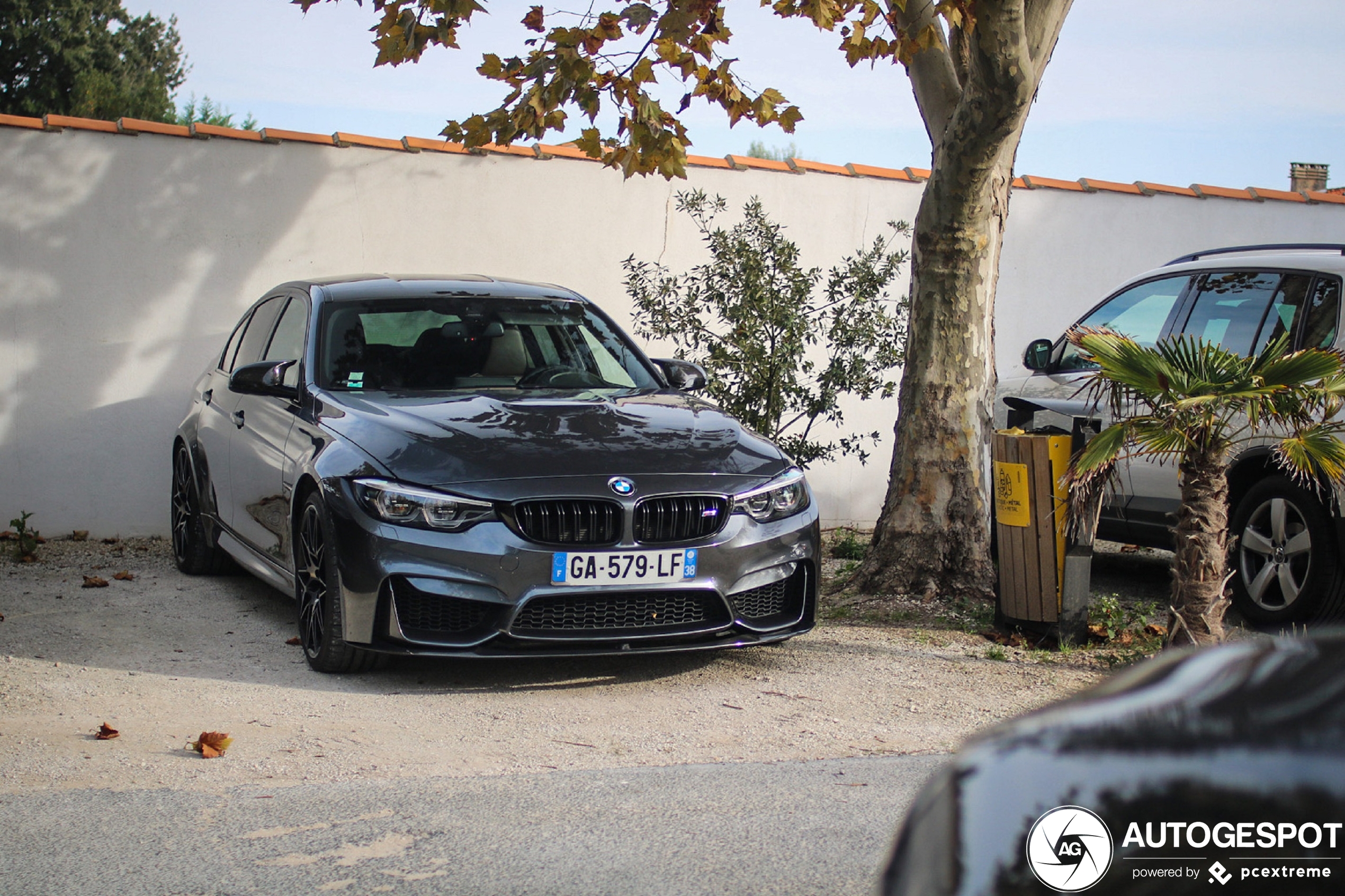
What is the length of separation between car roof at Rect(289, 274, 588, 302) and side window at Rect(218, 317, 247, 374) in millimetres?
829

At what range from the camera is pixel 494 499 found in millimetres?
4898

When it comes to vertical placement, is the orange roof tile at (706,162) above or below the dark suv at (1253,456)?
above

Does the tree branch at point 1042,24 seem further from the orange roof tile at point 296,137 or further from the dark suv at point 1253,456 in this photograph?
the orange roof tile at point 296,137

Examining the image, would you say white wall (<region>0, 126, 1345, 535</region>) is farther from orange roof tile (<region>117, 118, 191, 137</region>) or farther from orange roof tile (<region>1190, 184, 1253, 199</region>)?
orange roof tile (<region>1190, 184, 1253, 199</region>)

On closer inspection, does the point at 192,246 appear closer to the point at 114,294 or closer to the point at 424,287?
→ the point at 114,294

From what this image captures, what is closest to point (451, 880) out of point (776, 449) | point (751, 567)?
point (751, 567)

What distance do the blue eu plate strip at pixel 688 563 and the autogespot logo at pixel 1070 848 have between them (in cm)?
402

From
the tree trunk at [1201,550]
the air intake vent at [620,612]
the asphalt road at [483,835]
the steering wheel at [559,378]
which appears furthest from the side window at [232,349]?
the tree trunk at [1201,550]

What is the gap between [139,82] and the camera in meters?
37.8

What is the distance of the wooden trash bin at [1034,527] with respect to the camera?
5.97 meters

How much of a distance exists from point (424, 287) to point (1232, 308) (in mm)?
4153

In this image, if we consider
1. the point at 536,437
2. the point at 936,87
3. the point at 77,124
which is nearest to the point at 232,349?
the point at 77,124

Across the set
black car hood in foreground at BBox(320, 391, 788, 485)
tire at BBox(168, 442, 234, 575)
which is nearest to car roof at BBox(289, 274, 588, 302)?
black car hood in foreground at BBox(320, 391, 788, 485)

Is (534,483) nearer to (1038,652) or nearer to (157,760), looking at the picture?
(157,760)
